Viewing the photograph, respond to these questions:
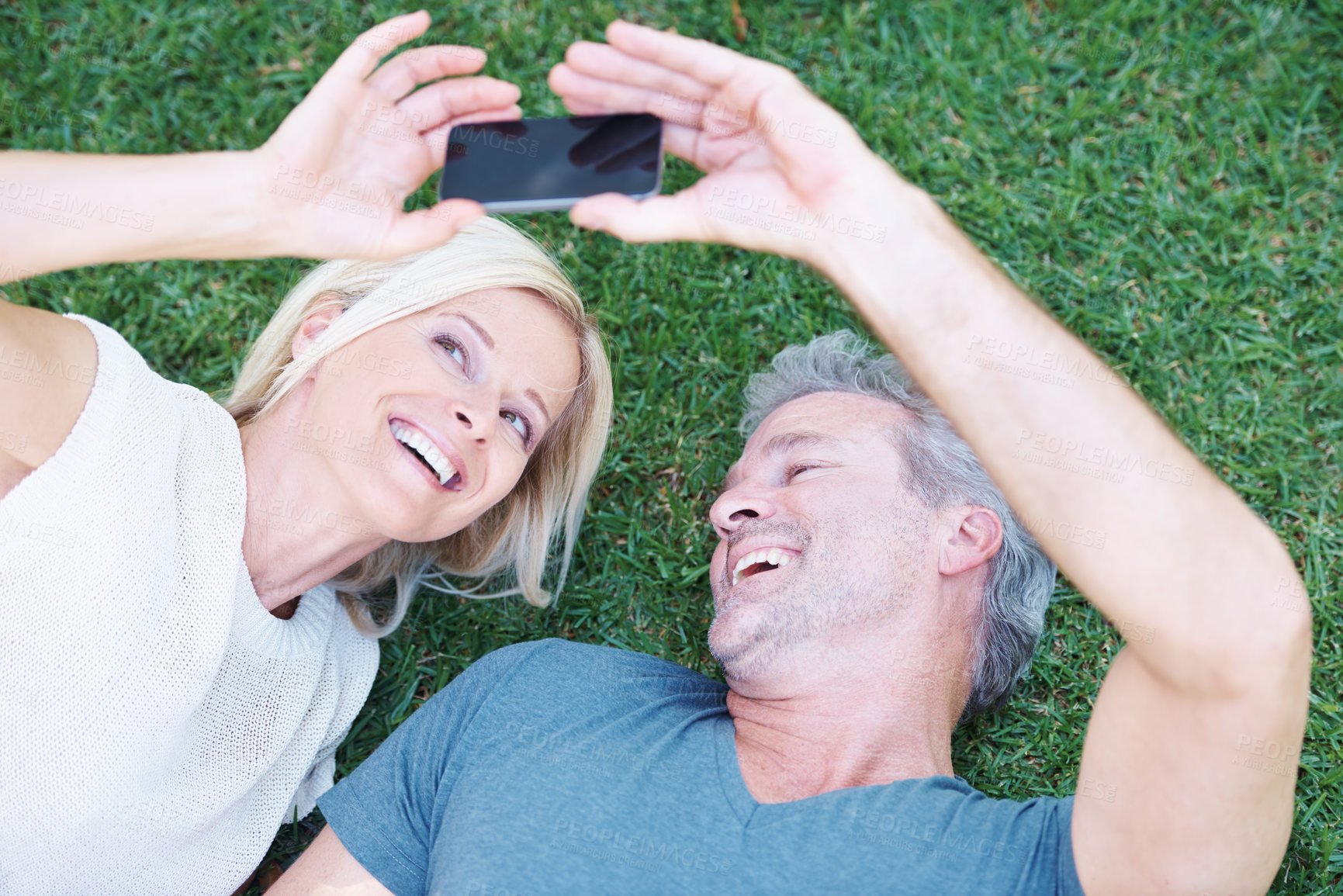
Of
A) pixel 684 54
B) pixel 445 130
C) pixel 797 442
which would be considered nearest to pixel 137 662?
pixel 445 130

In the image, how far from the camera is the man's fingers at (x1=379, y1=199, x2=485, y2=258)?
2221 mm

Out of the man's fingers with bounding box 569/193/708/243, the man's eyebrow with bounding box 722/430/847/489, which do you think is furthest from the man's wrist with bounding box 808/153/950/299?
the man's eyebrow with bounding box 722/430/847/489

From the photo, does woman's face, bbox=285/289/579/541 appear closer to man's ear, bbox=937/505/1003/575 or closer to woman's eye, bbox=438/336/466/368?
woman's eye, bbox=438/336/466/368

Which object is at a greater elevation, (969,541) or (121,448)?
(121,448)

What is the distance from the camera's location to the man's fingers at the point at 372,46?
2199mm

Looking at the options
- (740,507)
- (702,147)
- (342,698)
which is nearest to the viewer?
(702,147)

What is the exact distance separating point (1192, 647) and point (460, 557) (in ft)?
8.66

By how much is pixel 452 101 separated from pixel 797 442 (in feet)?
4.98

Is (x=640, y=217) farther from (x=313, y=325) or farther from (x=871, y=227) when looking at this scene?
(x=313, y=325)

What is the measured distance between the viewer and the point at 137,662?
9.04ft

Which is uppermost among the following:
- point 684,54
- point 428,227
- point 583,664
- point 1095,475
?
point 684,54

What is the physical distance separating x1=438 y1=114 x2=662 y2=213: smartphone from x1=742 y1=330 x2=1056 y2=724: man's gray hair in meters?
1.33

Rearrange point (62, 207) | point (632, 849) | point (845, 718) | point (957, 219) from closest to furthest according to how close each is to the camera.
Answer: point (62, 207) → point (632, 849) → point (845, 718) → point (957, 219)

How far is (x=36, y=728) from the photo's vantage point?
2672 mm
